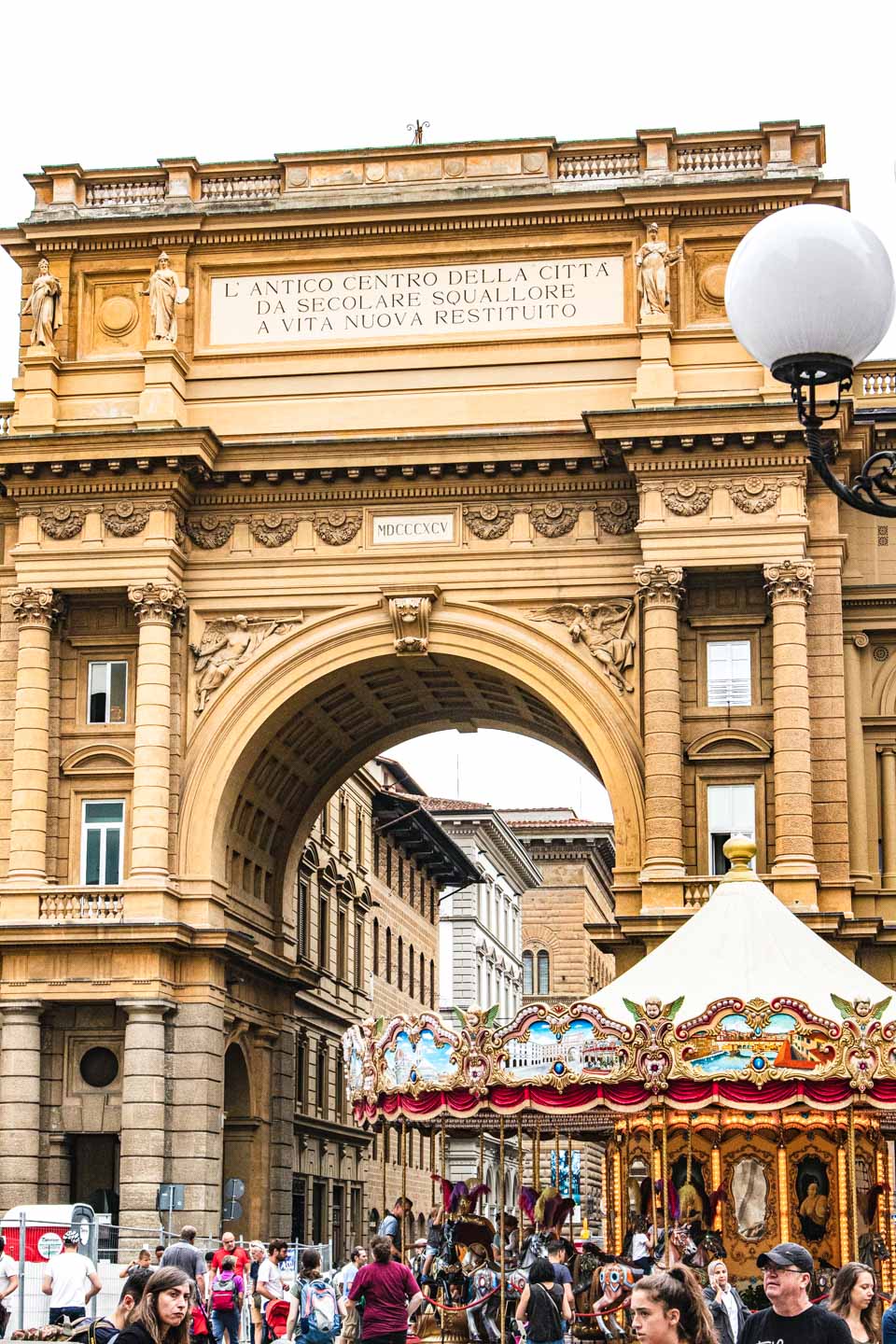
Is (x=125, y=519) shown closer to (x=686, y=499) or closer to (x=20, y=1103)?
(x=686, y=499)

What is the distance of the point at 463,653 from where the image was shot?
4272cm

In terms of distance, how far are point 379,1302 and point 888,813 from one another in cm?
2338

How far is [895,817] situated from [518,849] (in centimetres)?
5495

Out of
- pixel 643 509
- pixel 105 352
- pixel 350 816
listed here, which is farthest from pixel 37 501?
pixel 350 816

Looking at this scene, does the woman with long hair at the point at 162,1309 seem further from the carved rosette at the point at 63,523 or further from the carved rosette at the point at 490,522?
the carved rosette at the point at 63,523

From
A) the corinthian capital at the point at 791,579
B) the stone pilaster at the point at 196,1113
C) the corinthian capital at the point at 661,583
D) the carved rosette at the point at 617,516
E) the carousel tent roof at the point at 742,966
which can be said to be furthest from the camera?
the carved rosette at the point at 617,516

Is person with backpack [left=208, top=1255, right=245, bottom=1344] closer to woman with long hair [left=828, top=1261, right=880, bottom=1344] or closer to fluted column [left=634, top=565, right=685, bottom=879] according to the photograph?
fluted column [left=634, top=565, right=685, bottom=879]

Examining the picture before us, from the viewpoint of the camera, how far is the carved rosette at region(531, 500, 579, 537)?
42.7 m

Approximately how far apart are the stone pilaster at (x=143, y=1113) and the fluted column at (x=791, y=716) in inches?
→ 452

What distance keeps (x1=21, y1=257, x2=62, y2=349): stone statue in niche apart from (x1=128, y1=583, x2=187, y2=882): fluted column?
5.66 metres

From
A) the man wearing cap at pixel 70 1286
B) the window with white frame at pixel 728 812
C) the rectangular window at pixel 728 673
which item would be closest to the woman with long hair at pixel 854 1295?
the man wearing cap at pixel 70 1286

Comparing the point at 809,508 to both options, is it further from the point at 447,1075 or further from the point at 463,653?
the point at 447,1075

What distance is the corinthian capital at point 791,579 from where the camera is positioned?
40.7m

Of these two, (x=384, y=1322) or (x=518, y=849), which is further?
(x=518, y=849)
